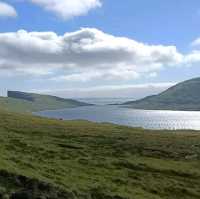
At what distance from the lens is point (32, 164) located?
40281 millimetres

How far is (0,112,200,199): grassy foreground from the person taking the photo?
30.8 m

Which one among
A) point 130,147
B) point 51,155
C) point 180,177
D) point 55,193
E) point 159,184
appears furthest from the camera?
point 130,147

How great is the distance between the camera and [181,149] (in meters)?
67.6

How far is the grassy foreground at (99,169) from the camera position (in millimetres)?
30812

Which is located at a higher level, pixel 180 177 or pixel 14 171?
pixel 14 171

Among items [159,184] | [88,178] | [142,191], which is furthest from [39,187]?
[159,184]

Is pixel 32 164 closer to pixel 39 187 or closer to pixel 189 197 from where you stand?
pixel 39 187

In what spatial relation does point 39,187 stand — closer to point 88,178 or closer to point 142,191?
point 88,178

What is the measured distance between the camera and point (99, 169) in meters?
45.2

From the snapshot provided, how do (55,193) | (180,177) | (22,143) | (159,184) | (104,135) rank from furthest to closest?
(104,135) → (22,143) → (180,177) → (159,184) → (55,193)

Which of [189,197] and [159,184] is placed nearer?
[189,197]

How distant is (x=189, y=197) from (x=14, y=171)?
18417mm

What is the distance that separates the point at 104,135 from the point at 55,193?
167ft

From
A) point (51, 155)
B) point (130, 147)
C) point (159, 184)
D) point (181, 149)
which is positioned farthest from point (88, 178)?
point (181, 149)
